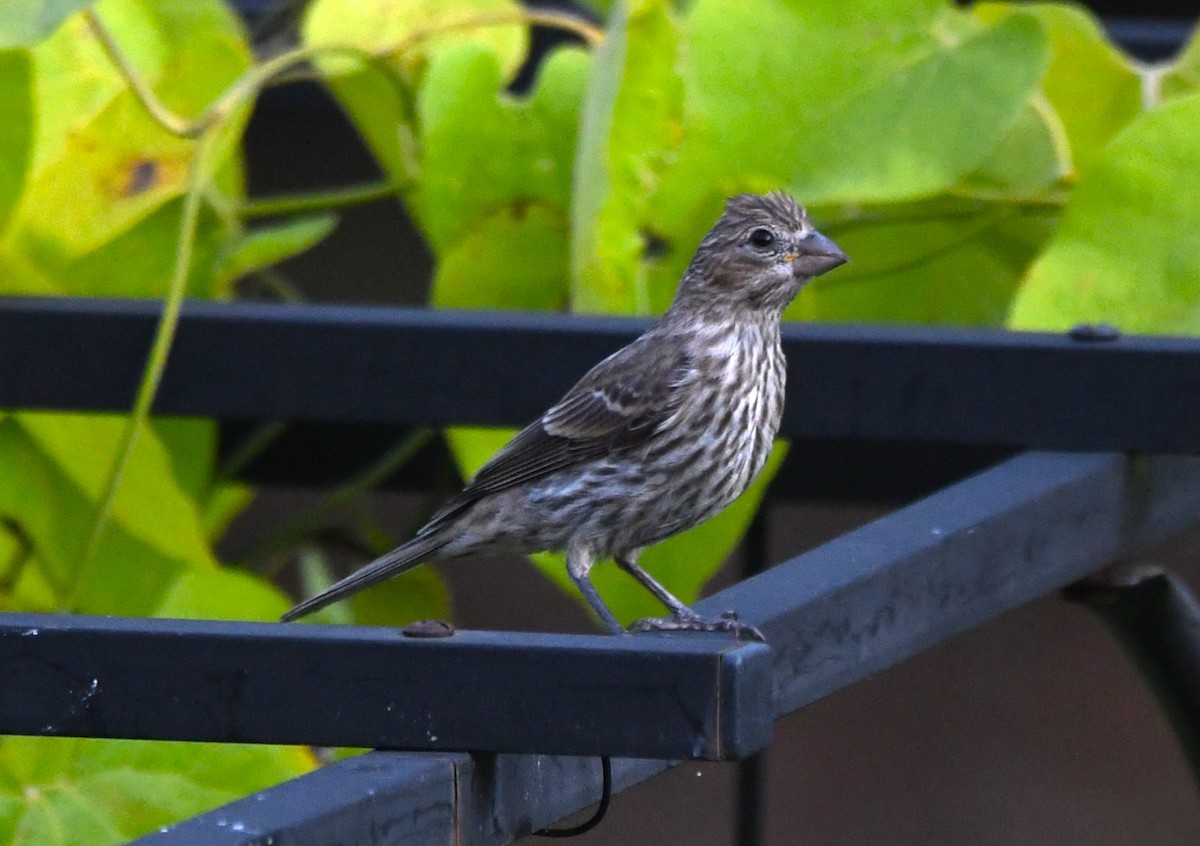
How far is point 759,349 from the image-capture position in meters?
2.17

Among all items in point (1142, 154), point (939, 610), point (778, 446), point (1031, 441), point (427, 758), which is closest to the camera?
point (427, 758)

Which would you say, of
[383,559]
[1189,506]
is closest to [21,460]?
[383,559]

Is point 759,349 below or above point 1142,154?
below

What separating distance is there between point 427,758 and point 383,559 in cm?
105

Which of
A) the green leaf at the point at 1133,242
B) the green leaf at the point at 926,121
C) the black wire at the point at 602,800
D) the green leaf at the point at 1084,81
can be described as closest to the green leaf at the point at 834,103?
the green leaf at the point at 926,121

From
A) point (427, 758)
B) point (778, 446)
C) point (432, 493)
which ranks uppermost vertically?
point (427, 758)

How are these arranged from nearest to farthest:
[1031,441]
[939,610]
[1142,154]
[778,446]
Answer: [939,610] < [1031,441] < [1142,154] < [778,446]

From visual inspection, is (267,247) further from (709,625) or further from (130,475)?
(709,625)

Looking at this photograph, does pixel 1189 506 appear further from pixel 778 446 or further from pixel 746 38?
pixel 746 38

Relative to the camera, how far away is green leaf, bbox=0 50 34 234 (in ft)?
6.32

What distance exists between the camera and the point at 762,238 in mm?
A: 2129

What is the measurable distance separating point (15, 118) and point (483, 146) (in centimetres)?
53

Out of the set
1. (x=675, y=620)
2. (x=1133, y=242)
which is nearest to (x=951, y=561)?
(x=675, y=620)

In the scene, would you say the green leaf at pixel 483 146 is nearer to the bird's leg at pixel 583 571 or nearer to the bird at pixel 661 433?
the bird at pixel 661 433
